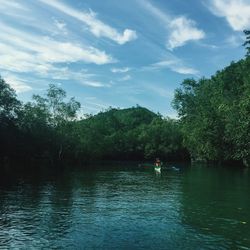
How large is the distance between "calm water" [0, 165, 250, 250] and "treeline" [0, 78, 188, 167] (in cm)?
4809

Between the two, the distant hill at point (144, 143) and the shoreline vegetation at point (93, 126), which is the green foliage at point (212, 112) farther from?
the distant hill at point (144, 143)

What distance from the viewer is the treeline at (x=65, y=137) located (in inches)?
3346

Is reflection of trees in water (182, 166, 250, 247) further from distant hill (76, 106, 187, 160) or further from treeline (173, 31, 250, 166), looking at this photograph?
distant hill (76, 106, 187, 160)

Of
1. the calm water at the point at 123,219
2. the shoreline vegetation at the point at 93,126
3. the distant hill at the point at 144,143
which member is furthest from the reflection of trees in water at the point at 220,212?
the distant hill at the point at 144,143

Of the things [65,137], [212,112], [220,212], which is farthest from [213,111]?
[220,212]

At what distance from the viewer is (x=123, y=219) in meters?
25.0

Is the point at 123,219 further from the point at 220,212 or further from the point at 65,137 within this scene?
the point at 65,137

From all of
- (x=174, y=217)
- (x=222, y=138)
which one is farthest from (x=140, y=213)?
(x=222, y=138)

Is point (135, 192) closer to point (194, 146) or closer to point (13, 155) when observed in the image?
point (13, 155)

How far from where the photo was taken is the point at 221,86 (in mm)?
90812

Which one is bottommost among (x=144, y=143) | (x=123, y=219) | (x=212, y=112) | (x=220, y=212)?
(x=123, y=219)

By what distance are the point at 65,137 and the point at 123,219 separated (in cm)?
7712

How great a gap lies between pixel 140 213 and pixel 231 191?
17.2 metres

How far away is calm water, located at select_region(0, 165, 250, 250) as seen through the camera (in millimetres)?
19359
